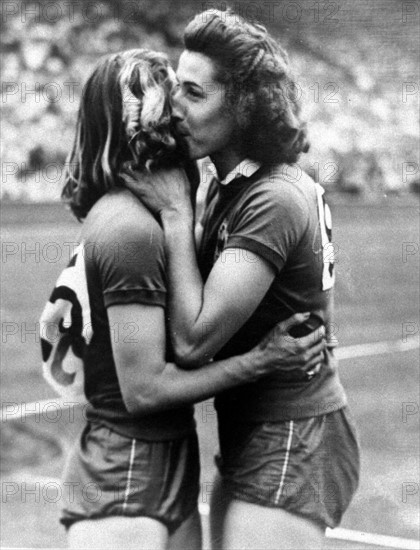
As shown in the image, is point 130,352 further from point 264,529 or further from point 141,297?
point 264,529

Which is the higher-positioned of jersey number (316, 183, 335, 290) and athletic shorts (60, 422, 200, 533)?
jersey number (316, 183, 335, 290)

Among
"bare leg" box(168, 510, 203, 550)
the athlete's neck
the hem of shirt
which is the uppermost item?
the athlete's neck

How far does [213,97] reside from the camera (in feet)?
6.12

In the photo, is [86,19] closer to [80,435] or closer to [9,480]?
[80,435]

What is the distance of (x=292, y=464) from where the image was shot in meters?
1.87

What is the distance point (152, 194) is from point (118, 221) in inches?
3.9

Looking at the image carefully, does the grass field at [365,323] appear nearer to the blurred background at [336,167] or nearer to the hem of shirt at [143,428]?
the blurred background at [336,167]

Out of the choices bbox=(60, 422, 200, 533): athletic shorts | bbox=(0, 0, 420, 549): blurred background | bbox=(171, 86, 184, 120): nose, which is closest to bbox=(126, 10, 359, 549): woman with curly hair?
bbox=(171, 86, 184, 120): nose

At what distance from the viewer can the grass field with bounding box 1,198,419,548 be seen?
221cm

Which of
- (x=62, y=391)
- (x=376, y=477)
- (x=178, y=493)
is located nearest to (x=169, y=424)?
(x=178, y=493)

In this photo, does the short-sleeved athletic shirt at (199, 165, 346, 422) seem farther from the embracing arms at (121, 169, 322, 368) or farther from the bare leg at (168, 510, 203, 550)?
the bare leg at (168, 510, 203, 550)

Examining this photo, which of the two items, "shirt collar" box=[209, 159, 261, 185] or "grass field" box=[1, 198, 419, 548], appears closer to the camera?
"shirt collar" box=[209, 159, 261, 185]

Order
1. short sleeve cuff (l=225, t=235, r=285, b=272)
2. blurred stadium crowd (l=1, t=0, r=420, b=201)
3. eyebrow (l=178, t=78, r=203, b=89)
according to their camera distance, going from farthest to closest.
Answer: blurred stadium crowd (l=1, t=0, r=420, b=201)
eyebrow (l=178, t=78, r=203, b=89)
short sleeve cuff (l=225, t=235, r=285, b=272)

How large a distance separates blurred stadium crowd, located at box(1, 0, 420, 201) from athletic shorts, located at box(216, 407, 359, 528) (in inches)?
25.4
